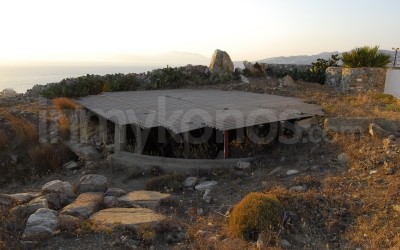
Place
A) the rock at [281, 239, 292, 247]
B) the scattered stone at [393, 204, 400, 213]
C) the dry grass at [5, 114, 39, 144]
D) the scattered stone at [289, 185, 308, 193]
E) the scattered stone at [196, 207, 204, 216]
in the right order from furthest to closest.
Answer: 1. the dry grass at [5, 114, 39, 144]
2. the scattered stone at [289, 185, 308, 193]
3. the scattered stone at [196, 207, 204, 216]
4. the scattered stone at [393, 204, 400, 213]
5. the rock at [281, 239, 292, 247]

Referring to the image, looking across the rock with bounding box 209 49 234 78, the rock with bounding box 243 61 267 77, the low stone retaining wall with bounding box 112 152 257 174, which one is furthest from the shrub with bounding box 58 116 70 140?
the rock with bounding box 243 61 267 77

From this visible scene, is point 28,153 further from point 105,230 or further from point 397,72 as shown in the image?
point 397,72

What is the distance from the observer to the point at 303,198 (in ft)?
18.9

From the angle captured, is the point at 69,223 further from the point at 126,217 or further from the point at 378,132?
the point at 378,132

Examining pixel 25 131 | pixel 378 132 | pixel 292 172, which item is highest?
pixel 378 132

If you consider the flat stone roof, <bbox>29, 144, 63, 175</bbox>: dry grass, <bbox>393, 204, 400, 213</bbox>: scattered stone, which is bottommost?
<bbox>29, 144, 63, 175</bbox>: dry grass

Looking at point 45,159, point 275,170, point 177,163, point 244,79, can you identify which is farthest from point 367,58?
point 45,159

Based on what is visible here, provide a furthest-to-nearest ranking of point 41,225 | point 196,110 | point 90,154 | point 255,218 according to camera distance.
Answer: point 90,154 < point 196,110 < point 41,225 < point 255,218

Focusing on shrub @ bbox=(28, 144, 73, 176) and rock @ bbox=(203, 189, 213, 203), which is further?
shrub @ bbox=(28, 144, 73, 176)

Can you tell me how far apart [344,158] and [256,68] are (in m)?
11.5

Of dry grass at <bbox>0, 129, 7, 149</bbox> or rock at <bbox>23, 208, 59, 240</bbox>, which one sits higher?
rock at <bbox>23, 208, 59, 240</bbox>

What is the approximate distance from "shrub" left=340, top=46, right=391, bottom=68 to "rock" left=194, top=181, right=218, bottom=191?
10721 mm

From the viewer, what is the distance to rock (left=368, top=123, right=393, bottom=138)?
A: 7.95 m

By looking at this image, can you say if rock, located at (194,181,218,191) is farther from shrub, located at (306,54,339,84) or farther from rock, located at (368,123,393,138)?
shrub, located at (306,54,339,84)
